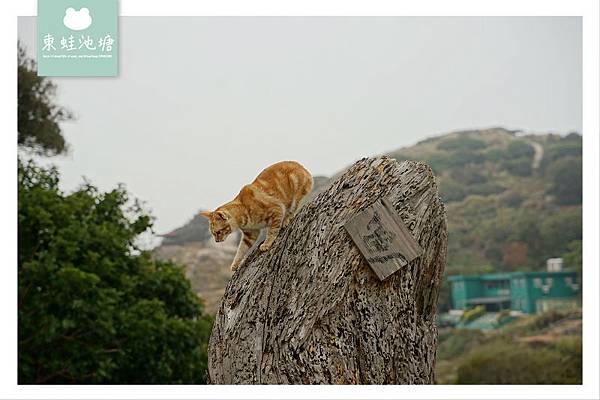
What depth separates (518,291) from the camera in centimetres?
541

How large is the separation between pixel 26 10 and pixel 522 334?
12.4ft

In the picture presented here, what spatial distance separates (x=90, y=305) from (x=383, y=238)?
2739mm

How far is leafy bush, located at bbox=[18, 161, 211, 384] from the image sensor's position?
469cm

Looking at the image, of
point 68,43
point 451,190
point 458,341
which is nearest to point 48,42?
point 68,43

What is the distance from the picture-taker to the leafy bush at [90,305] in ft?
15.4

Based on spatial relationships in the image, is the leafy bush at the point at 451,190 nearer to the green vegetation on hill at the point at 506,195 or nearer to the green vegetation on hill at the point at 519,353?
the green vegetation on hill at the point at 506,195

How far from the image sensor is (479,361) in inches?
213

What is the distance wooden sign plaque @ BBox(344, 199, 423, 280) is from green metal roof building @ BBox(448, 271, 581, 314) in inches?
120

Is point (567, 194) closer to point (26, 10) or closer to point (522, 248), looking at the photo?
point (522, 248)

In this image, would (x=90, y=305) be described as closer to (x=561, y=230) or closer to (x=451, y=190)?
(x=451, y=190)

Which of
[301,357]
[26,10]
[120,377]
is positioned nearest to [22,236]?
[120,377]

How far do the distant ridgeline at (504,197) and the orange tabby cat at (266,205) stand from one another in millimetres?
2661

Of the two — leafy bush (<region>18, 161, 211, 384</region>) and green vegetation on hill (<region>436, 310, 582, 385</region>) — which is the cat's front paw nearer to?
leafy bush (<region>18, 161, 211, 384</region>)

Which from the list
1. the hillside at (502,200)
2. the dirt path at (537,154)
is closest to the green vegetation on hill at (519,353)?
the hillside at (502,200)
